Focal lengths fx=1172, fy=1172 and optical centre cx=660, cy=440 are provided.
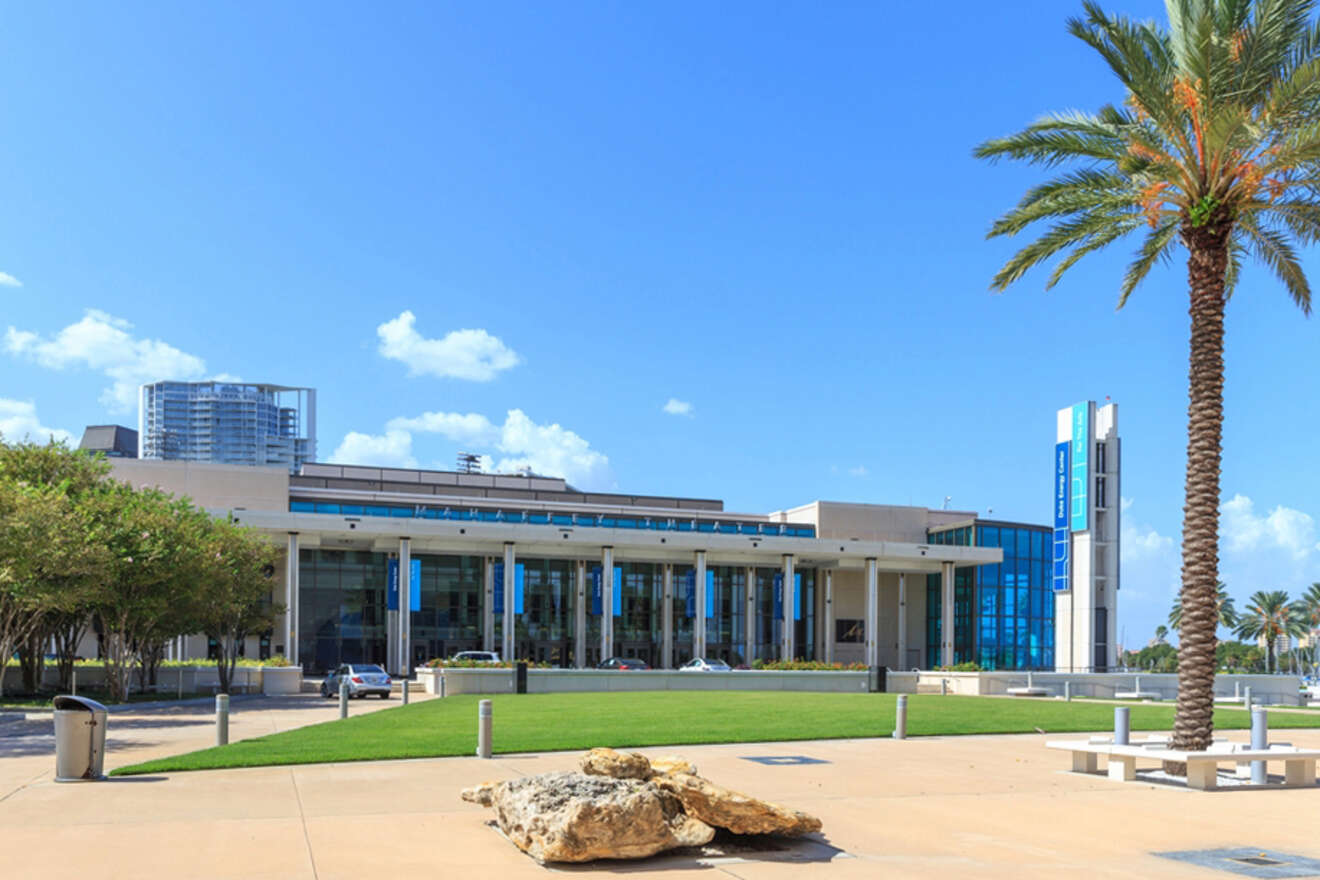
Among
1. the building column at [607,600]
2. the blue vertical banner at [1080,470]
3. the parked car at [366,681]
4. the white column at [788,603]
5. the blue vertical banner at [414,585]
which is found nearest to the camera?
the parked car at [366,681]

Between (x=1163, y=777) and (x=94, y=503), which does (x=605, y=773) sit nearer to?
(x=1163, y=777)

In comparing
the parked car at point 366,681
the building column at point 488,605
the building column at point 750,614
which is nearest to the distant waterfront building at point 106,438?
the building column at point 488,605

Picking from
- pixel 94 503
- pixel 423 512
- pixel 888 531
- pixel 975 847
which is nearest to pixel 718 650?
pixel 888 531

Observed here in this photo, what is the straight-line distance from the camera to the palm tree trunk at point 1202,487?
17.6 meters

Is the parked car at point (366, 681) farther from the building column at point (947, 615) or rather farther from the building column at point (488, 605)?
the building column at point (947, 615)

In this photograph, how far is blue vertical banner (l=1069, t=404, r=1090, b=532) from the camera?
65.2 metres

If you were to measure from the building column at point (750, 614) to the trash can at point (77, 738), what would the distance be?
64.9 meters

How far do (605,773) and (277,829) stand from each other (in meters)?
3.22

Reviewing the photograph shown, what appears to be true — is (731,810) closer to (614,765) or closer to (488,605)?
(614,765)

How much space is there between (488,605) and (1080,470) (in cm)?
3592

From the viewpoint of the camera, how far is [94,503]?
34.9 meters

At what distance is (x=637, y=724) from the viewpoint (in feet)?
79.2

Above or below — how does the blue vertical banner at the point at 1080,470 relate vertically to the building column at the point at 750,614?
above

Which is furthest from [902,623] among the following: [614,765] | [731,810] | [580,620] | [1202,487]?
[731,810]
